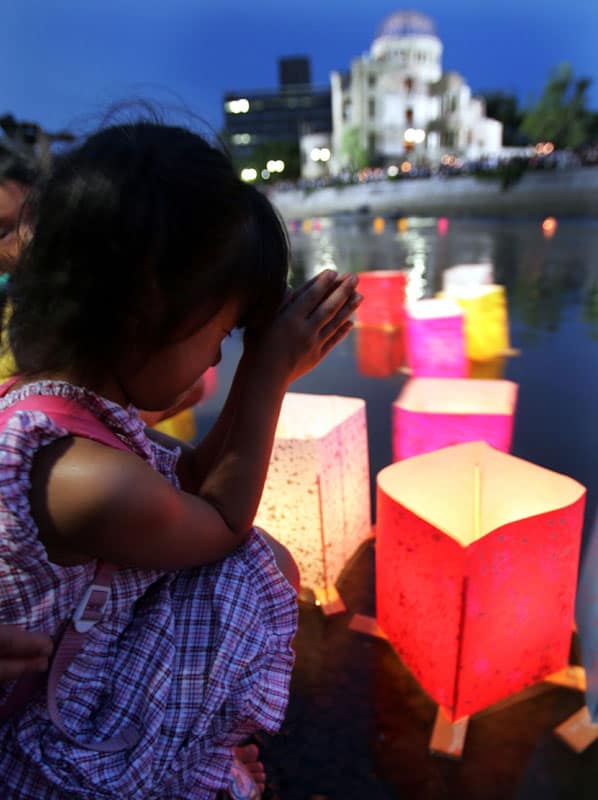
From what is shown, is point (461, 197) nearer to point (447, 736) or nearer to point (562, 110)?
point (562, 110)

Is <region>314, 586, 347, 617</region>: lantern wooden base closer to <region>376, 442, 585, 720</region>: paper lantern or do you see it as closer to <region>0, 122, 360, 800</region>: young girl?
<region>376, 442, 585, 720</region>: paper lantern

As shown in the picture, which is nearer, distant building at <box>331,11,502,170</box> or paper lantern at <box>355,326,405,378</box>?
paper lantern at <box>355,326,405,378</box>

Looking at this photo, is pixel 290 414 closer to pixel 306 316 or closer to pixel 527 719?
pixel 306 316

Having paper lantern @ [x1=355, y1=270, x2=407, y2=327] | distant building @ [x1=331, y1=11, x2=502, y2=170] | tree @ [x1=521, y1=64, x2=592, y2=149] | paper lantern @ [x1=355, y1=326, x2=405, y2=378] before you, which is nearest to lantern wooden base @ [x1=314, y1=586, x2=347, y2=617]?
paper lantern @ [x1=355, y1=326, x2=405, y2=378]

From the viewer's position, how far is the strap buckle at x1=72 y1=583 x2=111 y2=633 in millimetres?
833

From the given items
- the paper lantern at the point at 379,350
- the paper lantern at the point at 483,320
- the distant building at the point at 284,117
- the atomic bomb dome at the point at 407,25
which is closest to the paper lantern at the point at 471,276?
the paper lantern at the point at 379,350

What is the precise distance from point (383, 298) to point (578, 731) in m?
3.60

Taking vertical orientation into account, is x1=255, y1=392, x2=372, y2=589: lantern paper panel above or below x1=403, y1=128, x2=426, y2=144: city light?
below

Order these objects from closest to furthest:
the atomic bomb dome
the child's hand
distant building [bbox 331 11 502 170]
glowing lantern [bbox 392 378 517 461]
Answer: the child's hand
glowing lantern [bbox 392 378 517 461]
distant building [bbox 331 11 502 170]
the atomic bomb dome

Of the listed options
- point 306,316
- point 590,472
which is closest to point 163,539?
point 306,316

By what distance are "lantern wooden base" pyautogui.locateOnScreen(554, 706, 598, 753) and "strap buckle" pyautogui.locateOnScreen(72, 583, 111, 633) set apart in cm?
97

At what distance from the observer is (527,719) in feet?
4.25

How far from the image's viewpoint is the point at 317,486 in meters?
1.58

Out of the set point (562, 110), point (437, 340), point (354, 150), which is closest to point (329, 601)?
point (437, 340)
